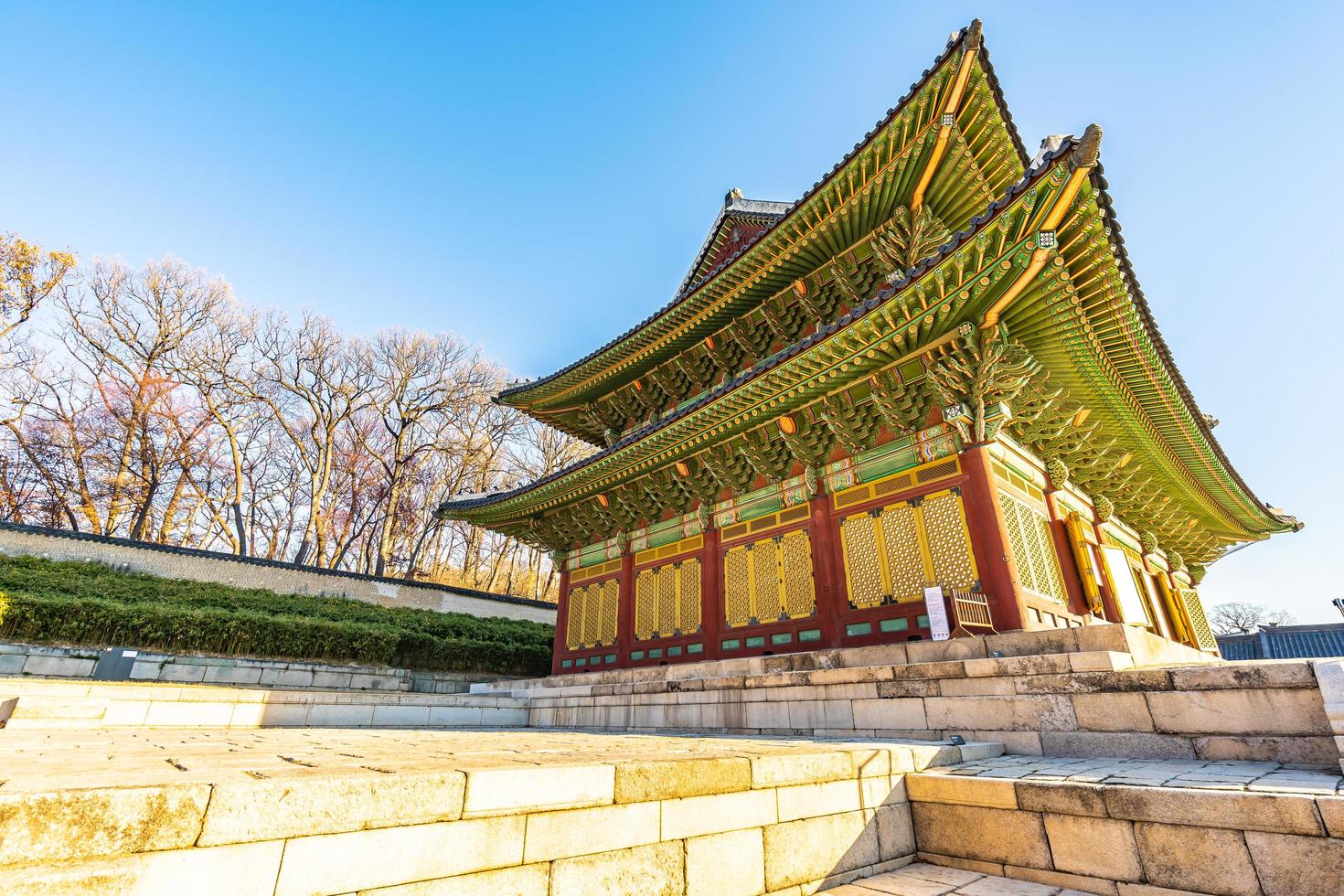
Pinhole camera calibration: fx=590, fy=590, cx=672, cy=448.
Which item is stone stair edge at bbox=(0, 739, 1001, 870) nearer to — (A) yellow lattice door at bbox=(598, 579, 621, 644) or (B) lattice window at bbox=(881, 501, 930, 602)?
(B) lattice window at bbox=(881, 501, 930, 602)

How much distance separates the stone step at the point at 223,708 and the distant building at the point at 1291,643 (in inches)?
1302

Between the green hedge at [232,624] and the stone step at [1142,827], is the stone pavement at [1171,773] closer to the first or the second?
the stone step at [1142,827]

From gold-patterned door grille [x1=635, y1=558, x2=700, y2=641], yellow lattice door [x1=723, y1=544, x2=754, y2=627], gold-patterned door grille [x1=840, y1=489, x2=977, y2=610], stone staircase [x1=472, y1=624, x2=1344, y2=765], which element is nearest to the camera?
stone staircase [x1=472, y1=624, x2=1344, y2=765]

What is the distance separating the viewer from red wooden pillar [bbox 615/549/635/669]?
12.3m

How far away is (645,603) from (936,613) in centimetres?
645

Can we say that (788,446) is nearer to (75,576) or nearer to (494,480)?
A: (75,576)

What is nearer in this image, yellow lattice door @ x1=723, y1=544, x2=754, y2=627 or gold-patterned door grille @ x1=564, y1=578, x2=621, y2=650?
yellow lattice door @ x1=723, y1=544, x2=754, y2=627

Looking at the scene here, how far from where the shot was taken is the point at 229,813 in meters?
1.69

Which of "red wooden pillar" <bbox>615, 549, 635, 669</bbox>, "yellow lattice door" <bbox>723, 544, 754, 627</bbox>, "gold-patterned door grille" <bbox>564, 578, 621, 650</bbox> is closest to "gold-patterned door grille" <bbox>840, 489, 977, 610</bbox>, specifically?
"yellow lattice door" <bbox>723, 544, 754, 627</bbox>

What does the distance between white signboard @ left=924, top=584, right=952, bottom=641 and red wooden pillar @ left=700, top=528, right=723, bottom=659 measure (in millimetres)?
4340

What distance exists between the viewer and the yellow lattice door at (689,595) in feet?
36.8

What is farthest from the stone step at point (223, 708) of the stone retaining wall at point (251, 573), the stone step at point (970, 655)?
the stone retaining wall at point (251, 573)

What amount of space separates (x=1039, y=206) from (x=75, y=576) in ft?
63.9

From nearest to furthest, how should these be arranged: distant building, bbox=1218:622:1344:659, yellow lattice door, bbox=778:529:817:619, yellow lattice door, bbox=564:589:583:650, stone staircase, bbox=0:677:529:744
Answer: stone staircase, bbox=0:677:529:744 → yellow lattice door, bbox=778:529:817:619 → yellow lattice door, bbox=564:589:583:650 → distant building, bbox=1218:622:1344:659
